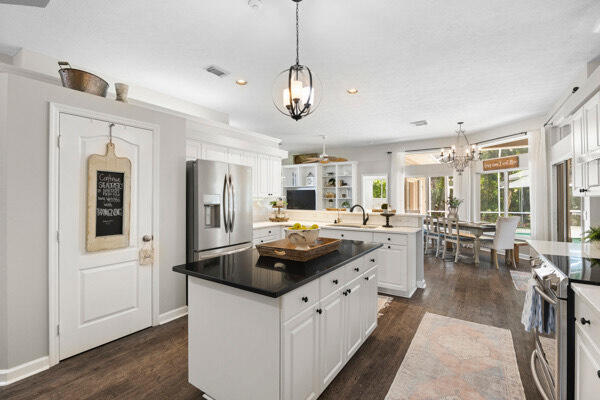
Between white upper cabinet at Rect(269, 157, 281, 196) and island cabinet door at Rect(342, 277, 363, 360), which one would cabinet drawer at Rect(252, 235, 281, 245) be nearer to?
white upper cabinet at Rect(269, 157, 281, 196)

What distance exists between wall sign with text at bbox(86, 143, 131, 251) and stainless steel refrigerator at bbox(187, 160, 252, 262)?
73 centimetres

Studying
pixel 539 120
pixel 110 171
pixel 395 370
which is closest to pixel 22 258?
pixel 110 171

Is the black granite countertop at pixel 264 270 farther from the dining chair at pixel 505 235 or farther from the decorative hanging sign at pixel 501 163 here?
the decorative hanging sign at pixel 501 163

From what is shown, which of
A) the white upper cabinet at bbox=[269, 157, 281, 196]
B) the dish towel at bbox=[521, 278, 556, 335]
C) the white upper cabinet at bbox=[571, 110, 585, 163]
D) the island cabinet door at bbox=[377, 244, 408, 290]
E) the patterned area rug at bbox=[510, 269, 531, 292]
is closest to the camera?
the dish towel at bbox=[521, 278, 556, 335]

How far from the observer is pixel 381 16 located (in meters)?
2.44

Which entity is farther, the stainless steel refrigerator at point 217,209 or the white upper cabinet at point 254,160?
the white upper cabinet at point 254,160

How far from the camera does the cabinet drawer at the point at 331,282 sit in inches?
72.7

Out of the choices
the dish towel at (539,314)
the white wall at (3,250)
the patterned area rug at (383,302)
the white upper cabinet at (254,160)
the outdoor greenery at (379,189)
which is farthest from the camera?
the outdoor greenery at (379,189)

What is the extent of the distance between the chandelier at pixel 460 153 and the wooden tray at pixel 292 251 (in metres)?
5.16

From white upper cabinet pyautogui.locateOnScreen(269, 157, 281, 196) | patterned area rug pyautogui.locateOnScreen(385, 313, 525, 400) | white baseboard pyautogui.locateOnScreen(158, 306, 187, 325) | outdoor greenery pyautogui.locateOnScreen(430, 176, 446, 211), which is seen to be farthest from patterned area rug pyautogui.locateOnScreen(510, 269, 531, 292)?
white baseboard pyautogui.locateOnScreen(158, 306, 187, 325)

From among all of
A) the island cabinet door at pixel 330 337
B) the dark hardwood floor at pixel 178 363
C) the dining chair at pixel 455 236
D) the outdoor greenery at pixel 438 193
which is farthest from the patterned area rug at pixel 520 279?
the island cabinet door at pixel 330 337

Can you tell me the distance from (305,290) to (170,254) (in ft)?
6.82

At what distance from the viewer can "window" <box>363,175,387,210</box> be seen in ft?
28.4

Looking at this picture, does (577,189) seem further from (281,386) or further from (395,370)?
(281,386)
